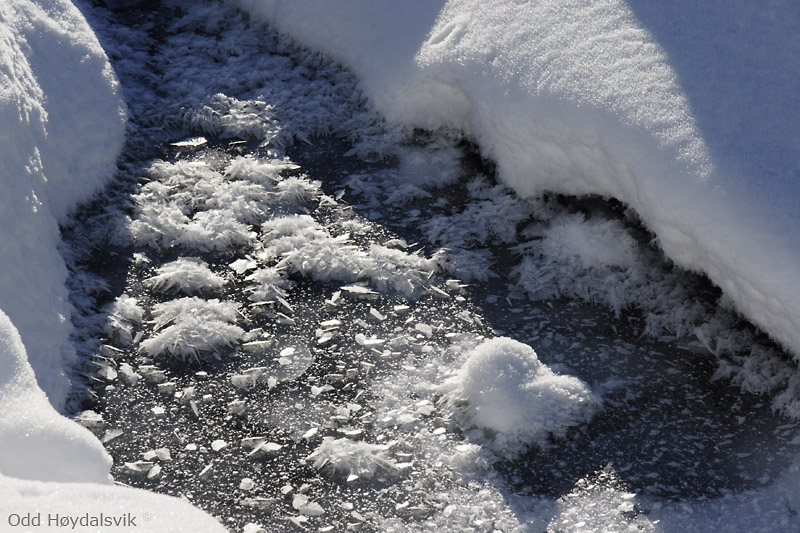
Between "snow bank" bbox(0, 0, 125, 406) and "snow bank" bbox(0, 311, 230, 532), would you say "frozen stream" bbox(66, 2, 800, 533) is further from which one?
"snow bank" bbox(0, 311, 230, 532)

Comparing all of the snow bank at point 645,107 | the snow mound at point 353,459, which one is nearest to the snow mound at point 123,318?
the snow mound at point 353,459

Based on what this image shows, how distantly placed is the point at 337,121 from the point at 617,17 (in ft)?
6.11

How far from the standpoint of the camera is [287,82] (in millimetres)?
5262

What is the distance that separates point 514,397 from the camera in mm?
2920

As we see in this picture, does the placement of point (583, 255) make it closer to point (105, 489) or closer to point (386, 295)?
point (386, 295)

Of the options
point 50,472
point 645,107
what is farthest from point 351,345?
point 645,107

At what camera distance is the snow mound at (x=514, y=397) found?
9.42 ft

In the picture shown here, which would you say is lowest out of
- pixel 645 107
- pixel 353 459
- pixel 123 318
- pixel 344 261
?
pixel 123 318

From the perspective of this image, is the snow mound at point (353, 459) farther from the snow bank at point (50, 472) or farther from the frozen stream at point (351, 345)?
the snow bank at point (50, 472)

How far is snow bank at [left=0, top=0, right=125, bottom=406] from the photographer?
302cm

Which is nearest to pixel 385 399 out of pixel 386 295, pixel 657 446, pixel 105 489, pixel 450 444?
pixel 450 444

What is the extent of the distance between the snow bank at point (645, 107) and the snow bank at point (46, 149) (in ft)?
5.73

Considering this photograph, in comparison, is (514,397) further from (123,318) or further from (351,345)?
(123,318)

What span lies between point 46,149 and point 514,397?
2.70 metres
